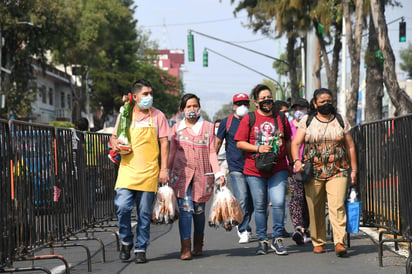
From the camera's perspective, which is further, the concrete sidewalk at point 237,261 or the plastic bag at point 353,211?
the plastic bag at point 353,211

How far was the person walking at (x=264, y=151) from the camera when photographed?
338 inches

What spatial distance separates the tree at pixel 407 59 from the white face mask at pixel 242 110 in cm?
8462

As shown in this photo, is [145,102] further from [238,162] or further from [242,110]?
[242,110]

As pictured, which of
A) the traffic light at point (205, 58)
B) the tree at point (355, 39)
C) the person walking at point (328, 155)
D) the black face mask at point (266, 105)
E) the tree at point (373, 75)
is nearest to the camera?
the person walking at point (328, 155)

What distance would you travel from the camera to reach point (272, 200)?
28.4 ft

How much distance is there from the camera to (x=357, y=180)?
29.7 feet

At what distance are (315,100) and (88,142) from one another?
105 inches

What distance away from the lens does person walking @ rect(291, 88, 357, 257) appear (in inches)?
333

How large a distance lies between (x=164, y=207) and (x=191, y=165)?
0.60 meters

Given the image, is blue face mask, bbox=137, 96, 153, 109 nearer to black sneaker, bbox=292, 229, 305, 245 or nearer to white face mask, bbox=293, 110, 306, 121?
black sneaker, bbox=292, 229, 305, 245

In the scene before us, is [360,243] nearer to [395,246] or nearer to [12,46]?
[395,246]

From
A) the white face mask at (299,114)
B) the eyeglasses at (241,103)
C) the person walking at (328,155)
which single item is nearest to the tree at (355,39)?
the white face mask at (299,114)

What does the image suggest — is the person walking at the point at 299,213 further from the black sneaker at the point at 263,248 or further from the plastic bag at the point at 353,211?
the plastic bag at the point at 353,211

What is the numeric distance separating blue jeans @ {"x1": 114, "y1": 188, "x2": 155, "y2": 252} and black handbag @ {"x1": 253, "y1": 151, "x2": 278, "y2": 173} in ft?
3.78
